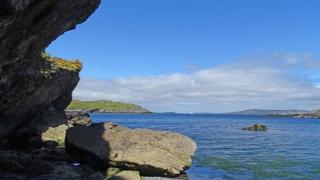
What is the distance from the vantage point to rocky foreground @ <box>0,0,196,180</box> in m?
18.9

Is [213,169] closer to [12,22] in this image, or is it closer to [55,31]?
[55,31]

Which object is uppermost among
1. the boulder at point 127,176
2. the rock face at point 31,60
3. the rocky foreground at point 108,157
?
the rock face at point 31,60

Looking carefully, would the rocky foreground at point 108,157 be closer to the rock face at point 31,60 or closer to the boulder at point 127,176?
the boulder at point 127,176

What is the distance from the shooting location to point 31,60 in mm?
28641

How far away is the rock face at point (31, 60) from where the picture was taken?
1716cm

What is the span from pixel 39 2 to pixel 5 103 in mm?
19405

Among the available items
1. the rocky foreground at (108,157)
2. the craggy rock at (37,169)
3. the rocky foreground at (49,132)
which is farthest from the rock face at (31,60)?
the rocky foreground at (108,157)

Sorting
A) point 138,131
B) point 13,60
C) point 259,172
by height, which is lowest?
point 259,172

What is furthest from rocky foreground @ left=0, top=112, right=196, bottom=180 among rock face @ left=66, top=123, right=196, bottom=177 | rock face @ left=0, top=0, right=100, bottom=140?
rock face @ left=0, top=0, right=100, bottom=140

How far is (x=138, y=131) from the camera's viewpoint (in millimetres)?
33625

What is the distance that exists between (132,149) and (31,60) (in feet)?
26.5

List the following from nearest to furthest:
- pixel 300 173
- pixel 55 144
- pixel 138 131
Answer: pixel 138 131 < pixel 300 173 < pixel 55 144

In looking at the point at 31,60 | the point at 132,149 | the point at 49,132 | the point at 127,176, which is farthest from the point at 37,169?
the point at 49,132

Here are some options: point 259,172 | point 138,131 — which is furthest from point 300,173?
point 138,131
